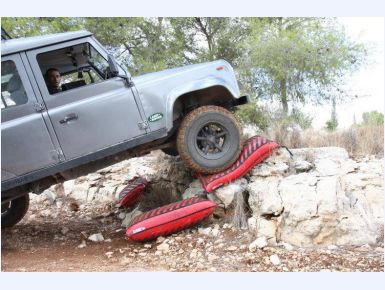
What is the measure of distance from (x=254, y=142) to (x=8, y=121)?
2.86 meters

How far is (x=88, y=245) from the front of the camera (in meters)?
5.22

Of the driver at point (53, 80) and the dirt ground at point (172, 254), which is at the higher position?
the driver at point (53, 80)

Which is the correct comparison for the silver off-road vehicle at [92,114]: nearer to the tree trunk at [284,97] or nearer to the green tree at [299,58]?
the tree trunk at [284,97]

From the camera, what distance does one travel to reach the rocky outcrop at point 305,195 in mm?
4621

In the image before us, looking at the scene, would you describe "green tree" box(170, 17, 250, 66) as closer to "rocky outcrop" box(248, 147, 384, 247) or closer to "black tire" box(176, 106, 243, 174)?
"black tire" box(176, 106, 243, 174)

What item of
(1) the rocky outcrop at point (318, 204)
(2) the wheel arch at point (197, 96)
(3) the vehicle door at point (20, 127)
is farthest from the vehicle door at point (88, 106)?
(1) the rocky outcrop at point (318, 204)

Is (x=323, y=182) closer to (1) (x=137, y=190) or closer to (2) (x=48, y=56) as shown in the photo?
(1) (x=137, y=190)

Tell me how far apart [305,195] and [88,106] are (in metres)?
2.56

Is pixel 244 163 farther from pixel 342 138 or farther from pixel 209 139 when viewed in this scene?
pixel 342 138

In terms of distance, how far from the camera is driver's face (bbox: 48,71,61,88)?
4910mm

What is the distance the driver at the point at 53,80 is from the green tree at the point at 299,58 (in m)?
5.29

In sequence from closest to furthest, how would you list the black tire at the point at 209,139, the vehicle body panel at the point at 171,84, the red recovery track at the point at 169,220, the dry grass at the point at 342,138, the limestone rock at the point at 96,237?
the red recovery track at the point at 169,220 → the vehicle body panel at the point at 171,84 → the black tire at the point at 209,139 → the limestone rock at the point at 96,237 → the dry grass at the point at 342,138

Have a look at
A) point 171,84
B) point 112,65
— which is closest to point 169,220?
point 171,84

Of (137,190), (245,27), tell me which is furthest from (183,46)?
(137,190)
